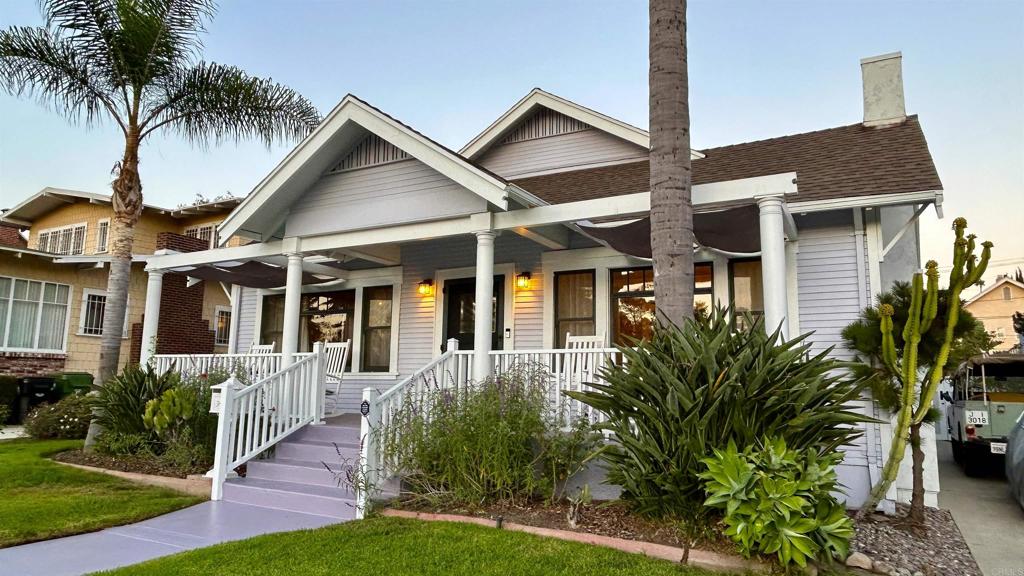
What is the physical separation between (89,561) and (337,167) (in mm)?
5311

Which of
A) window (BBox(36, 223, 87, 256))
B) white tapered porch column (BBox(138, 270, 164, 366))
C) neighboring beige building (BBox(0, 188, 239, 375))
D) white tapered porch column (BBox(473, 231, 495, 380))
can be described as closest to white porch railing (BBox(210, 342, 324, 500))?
white tapered porch column (BBox(473, 231, 495, 380))

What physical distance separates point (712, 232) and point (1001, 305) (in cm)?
4200

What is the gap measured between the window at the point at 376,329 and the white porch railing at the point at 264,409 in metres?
2.21

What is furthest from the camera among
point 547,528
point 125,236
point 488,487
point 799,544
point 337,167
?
point 125,236

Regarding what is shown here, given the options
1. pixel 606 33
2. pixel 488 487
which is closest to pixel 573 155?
pixel 606 33

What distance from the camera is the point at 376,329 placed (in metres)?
10.2

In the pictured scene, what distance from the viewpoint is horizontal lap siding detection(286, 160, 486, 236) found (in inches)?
287

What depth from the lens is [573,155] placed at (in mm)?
10062

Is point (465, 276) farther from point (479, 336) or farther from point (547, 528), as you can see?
Answer: point (547, 528)

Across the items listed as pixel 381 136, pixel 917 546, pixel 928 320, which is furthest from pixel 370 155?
pixel 917 546

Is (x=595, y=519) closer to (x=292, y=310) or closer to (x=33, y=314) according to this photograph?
(x=292, y=310)

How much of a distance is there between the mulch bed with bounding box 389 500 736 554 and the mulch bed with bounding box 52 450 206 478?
3.20 m

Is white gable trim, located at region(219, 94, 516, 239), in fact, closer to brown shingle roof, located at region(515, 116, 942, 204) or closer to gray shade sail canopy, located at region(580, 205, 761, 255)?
gray shade sail canopy, located at region(580, 205, 761, 255)

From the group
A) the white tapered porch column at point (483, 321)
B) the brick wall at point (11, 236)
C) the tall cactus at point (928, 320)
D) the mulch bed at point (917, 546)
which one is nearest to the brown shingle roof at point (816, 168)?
the tall cactus at point (928, 320)
